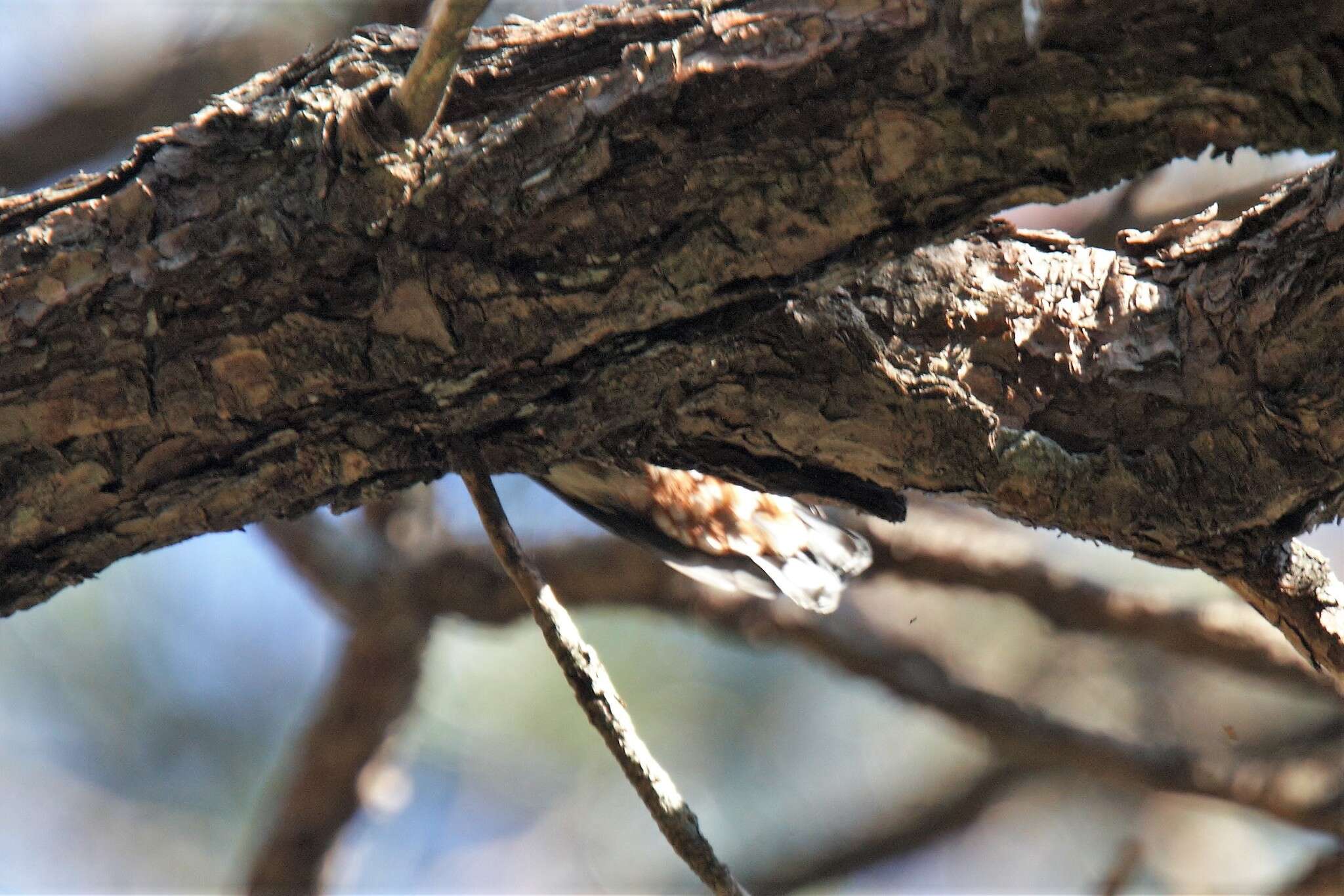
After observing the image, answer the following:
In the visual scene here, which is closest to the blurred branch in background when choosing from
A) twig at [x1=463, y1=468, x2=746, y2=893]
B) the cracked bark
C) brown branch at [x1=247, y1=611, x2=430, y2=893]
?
brown branch at [x1=247, y1=611, x2=430, y2=893]

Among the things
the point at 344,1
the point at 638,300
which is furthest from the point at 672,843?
the point at 344,1

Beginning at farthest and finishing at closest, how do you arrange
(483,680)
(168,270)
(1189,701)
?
(483,680) < (1189,701) < (168,270)

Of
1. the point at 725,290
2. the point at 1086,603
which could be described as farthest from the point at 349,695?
the point at 725,290

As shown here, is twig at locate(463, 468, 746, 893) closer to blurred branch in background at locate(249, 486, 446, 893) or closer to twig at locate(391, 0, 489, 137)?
twig at locate(391, 0, 489, 137)

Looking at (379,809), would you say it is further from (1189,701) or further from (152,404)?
(1189,701)

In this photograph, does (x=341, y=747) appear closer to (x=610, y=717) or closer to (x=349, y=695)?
(x=349, y=695)
